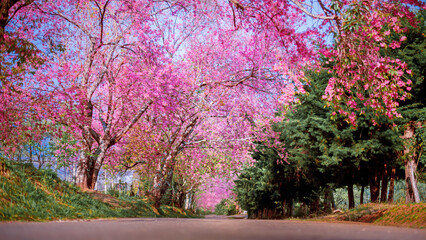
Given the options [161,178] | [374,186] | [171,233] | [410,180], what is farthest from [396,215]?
[161,178]

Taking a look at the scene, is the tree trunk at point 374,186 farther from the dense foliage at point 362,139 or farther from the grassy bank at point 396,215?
the grassy bank at point 396,215

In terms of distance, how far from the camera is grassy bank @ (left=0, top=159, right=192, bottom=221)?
6523 mm

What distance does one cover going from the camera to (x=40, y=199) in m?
7.97

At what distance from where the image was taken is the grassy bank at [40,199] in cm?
652

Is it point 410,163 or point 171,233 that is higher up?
point 410,163

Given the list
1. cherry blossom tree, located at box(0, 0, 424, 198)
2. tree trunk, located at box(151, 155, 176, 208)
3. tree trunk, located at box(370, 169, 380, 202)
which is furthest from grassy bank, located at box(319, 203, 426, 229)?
tree trunk, located at box(151, 155, 176, 208)

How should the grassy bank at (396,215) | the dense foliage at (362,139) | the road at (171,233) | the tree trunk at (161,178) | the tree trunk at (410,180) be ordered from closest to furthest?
1. the road at (171,233)
2. the grassy bank at (396,215)
3. the tree trunk at (410,180)
4. the dense foliage at (362,139)
5. the tree trunk at (161,178)

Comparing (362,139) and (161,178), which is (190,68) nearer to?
(161,178)

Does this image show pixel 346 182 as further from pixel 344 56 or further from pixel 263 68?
pixel 344 56

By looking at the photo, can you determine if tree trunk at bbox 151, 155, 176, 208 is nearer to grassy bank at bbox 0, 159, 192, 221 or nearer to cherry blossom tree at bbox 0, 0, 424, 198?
cherry blossom tree at bbox 0, 0, 424, 198

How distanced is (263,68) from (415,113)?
6.26 meters

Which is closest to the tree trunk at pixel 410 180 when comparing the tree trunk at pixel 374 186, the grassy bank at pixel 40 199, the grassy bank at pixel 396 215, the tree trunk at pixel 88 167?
the tree trunk at pixel 374 186

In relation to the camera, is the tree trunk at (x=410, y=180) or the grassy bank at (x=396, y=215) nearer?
the grassy bank at (x=396, y=215)

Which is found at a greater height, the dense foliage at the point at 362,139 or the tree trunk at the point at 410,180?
the dense foliage at the point at 362,139
